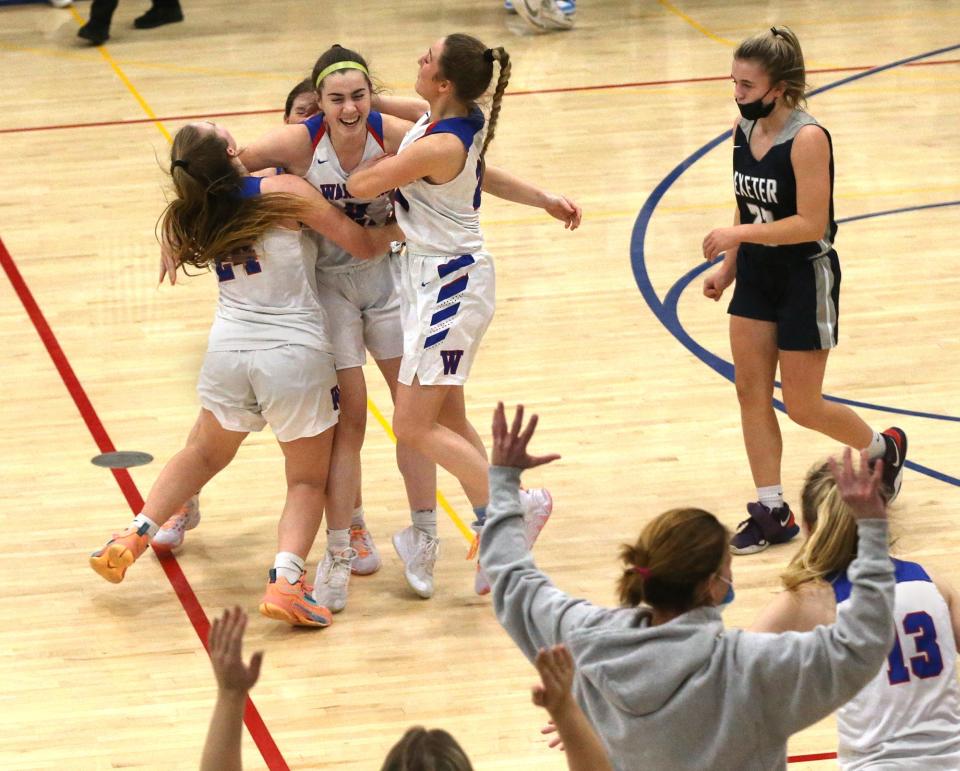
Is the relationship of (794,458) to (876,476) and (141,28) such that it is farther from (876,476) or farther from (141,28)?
(141,28)

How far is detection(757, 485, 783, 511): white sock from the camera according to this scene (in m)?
5.14

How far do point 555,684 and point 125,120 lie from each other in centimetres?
852

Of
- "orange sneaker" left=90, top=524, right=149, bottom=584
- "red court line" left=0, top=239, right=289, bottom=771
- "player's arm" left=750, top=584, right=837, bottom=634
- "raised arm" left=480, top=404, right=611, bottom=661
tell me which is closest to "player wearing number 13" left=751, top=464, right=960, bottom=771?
"player's arm" left=750, top=584, right=837, bottom=634

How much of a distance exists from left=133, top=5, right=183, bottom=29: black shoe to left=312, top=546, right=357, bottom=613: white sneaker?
893cm

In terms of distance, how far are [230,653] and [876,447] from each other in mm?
3271

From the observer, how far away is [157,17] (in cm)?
1287

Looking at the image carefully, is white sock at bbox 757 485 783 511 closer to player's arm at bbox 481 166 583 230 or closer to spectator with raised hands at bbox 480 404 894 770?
player's arm at bbox 481 166 583 230

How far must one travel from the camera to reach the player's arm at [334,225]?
463 centimetres

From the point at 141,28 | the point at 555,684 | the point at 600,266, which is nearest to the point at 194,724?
the point at 555,684

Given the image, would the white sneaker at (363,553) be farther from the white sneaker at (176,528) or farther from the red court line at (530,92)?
the red court line at (530,92)

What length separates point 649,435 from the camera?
5953 millimetres

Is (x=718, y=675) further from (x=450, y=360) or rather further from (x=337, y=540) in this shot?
(x=337, y=540)

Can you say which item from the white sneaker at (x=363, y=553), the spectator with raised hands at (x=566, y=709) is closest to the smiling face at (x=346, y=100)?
the white sneaker at (x=363, y=553)

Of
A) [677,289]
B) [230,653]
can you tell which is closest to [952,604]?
[230,653]
